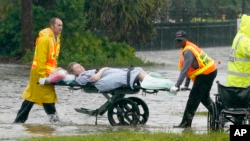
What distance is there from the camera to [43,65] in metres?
15.6

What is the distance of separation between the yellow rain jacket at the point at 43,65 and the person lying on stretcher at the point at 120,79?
648mm

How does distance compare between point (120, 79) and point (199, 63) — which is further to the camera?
point (120, 79)

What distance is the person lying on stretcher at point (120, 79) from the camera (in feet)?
48.0

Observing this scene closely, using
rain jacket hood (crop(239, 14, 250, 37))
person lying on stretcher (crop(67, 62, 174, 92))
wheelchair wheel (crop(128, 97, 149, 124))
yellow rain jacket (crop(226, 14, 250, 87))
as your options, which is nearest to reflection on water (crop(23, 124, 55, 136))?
person lying on stretcher (crop(67, 62, 174, 92))

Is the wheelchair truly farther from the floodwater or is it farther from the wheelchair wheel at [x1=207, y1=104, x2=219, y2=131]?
the floodwater

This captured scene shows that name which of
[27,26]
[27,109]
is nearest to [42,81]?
[27,109]

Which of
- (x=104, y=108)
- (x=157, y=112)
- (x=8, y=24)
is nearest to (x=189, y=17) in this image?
(x=8, y=24)

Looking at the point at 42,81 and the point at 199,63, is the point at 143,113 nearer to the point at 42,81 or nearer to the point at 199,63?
the point at 199,63

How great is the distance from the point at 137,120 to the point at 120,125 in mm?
307

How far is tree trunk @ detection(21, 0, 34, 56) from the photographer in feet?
105

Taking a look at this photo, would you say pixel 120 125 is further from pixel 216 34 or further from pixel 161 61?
pixel 216 34

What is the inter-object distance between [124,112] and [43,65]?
5.40 feet

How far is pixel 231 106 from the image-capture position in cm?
1324

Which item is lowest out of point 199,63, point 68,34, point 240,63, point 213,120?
point 68,34
